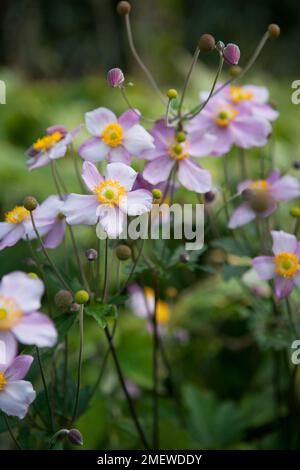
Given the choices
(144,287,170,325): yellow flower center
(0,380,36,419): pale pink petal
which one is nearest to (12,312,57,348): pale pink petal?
(0,380,36,419): pale pink petal

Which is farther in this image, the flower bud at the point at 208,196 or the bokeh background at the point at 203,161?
the bokeh background at the point at 203,161

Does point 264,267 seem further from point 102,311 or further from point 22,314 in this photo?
point 22,314

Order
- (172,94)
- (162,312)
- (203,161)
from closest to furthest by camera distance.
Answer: (172,94) < (162,312) < (203,161)

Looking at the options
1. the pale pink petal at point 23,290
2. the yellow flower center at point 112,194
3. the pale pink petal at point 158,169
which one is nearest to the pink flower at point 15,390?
the pale pink petal at point 23,290

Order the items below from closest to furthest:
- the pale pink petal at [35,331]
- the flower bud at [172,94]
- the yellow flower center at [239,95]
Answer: the pale pink petal at [35,331] → the flower bud at [172,94] → the yellow flower center at [239,95]

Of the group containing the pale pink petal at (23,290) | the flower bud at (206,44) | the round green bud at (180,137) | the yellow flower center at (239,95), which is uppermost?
the flower bud at (206,44)

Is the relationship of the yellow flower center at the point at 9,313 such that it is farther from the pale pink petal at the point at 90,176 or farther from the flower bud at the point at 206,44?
the flower bud at the point at 206,44

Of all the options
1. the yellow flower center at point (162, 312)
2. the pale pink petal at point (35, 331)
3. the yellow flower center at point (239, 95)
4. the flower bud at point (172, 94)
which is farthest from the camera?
the yellow flower center at point (162, 312)

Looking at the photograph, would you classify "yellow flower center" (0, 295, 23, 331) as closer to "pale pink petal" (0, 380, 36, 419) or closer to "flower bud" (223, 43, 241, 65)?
"pale pink petal" (0, 380, 36, 419)

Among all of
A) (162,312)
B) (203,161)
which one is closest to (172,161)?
(162,312)
